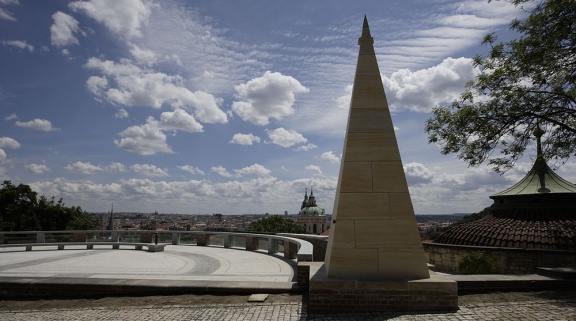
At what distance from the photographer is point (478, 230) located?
13133 millimetres

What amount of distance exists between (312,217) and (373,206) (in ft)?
350

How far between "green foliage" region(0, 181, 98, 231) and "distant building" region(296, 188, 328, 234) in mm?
79712

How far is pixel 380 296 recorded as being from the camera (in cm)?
619

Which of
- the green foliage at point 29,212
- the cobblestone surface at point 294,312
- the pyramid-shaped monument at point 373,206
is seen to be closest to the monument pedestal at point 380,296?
the cobblestone surface at point 294,312

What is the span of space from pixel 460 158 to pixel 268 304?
9.05m

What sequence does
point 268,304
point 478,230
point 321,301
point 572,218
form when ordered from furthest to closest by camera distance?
1. point 478,230
2. point 572,218
3. point 268,304
4. point 321,301

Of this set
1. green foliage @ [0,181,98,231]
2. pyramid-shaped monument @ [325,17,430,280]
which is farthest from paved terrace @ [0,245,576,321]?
green foliage @ [0,181,98,231]

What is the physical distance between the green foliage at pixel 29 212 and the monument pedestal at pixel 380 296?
120ft

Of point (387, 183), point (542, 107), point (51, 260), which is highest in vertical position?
point (542, 107)

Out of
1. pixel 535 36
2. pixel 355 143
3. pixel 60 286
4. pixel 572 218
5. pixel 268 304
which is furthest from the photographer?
pixel 572 218

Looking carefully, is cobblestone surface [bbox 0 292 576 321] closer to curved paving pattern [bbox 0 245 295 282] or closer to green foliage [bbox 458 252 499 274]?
green foliage [bbox 458 252 499 274]

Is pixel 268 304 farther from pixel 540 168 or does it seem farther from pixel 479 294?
pixel 540 168

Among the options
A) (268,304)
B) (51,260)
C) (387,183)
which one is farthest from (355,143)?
(51,260)

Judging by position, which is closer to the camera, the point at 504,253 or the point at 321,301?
the point at 321,301
